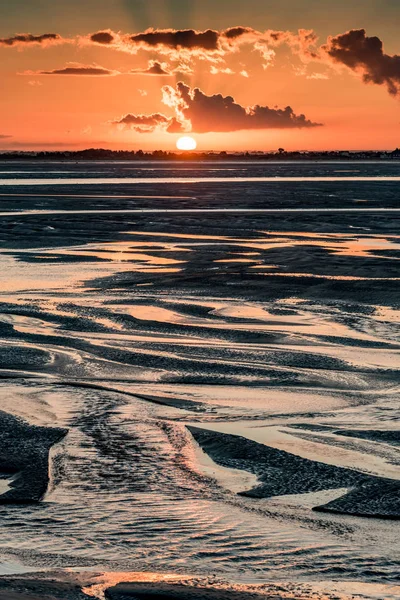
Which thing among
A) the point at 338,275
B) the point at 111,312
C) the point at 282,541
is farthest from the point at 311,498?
the point at 338,275

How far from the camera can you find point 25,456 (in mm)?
7090

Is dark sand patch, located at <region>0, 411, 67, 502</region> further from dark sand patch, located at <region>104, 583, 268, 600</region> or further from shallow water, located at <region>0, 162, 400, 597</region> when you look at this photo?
dark sand patch, located at <region>104, 583, 268, 600</region>

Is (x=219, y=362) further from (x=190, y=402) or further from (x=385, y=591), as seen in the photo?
(x=385, y=591)

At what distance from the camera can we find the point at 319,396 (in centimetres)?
891

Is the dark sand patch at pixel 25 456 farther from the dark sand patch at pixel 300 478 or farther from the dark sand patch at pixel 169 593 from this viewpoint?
the dark sand patch at pixel 169 593

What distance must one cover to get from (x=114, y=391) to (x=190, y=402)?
2.61ft

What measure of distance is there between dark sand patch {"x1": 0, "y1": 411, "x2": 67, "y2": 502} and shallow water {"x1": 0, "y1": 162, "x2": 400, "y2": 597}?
126mm

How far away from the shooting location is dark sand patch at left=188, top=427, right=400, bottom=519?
6.02 metres

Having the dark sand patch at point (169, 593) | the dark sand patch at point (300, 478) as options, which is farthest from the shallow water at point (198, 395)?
the dark sand patch at point (169, 593)

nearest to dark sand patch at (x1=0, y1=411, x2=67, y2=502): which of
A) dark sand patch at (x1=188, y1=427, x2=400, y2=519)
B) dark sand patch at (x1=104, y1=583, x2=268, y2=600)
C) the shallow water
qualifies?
the shallow water

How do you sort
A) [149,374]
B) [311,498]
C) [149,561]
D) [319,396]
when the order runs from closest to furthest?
[149,561]
[311,498]
[319,396]
[149,374]

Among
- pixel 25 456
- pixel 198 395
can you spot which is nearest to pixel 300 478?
pixel 25 456

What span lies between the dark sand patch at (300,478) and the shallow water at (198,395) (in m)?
0.08

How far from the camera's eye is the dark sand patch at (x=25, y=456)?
20.5 feet
